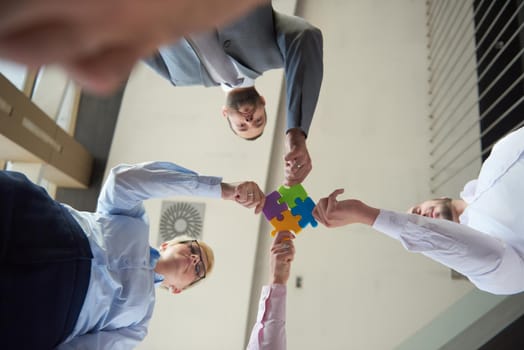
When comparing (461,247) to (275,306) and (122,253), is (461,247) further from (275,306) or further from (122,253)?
(122,253)

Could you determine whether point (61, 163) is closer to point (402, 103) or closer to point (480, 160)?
point (402, 103)

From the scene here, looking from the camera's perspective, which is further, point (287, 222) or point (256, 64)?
point (256, 64)

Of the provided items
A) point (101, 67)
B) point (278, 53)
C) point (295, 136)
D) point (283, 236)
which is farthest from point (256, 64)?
point (101, 67)

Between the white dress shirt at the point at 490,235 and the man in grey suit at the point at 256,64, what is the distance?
342mm

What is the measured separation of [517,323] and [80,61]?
1.54m

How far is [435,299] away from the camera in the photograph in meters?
2.14

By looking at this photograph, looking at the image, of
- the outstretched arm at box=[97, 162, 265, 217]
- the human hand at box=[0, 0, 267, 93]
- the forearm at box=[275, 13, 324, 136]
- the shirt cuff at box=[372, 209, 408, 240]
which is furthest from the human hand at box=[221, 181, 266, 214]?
the human hand at box=[0, 0, 267, 93]

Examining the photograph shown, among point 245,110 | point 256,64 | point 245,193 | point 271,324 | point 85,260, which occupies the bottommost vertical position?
point 271,324

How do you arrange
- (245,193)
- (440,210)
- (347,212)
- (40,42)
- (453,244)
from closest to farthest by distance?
(40,42) < (453,244) < (347,212) < (245,193) < (440,210)

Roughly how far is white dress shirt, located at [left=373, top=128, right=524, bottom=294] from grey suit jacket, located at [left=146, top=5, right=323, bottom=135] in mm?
393

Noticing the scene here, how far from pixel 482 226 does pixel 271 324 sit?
0.74m

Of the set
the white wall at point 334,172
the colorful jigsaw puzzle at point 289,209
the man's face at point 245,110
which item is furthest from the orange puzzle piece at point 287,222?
the white wall at point 334,172

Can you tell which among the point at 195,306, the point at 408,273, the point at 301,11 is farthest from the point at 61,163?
the point at 408,273

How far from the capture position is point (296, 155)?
1.15 meters
